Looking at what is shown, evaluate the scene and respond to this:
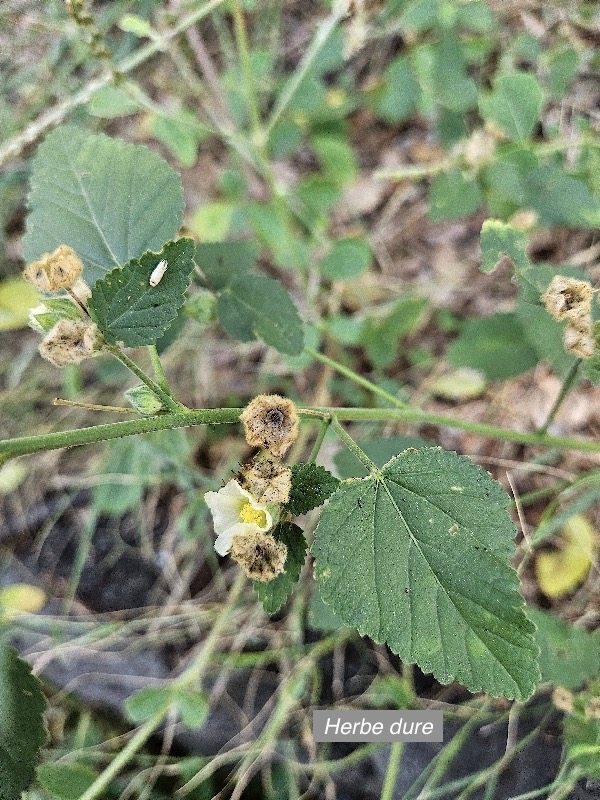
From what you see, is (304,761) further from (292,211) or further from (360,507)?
(292,211)

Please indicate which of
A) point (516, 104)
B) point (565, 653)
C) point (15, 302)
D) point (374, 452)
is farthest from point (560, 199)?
point (15, 302)

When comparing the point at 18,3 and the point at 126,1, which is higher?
the point at 18,3

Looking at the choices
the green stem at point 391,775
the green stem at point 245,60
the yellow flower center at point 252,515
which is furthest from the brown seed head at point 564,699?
the green stem at point 245,60

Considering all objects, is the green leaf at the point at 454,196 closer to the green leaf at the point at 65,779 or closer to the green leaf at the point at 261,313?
the green leaf at the point at 261,313

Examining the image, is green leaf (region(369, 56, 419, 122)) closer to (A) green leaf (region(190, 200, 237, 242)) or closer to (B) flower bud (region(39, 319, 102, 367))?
(A) green leaf (region(190, 200, 237, 242))

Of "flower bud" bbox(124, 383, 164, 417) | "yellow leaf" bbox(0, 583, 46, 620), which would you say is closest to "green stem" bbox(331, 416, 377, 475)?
"flower bud" bbox(124, 383, 164, 417)

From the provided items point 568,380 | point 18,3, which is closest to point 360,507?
point 568,380
